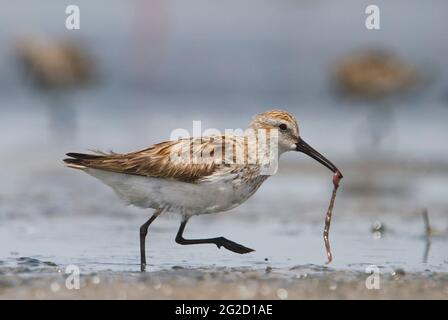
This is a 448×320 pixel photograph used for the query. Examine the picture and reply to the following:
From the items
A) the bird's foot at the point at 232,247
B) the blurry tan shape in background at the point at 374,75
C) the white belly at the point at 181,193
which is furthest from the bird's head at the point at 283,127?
the blurry tan shape in background at the point at 374,75

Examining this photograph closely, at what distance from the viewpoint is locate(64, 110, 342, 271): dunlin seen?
905 cm

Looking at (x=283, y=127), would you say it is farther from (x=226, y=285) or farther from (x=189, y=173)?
(x=226, y=285)

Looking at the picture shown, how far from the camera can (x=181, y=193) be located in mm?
9117

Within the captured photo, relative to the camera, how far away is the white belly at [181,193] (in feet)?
29.7

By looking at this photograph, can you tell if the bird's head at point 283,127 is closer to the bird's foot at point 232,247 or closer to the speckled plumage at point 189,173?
the speckled plumage at point 189,173

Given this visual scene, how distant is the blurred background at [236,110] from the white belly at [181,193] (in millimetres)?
577

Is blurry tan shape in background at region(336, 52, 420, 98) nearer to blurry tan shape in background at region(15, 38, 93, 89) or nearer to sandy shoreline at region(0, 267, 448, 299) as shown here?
blurry tan shape in background at region(15, 38, 93, 89)

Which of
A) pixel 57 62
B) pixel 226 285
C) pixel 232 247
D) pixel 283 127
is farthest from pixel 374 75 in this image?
pixel 226 285

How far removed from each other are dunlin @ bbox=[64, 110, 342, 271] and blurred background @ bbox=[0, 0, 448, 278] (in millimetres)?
602

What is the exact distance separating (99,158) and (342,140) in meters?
10.6

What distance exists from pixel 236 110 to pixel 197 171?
1361cm

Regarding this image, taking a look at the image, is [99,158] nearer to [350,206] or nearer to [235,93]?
[350,206]
